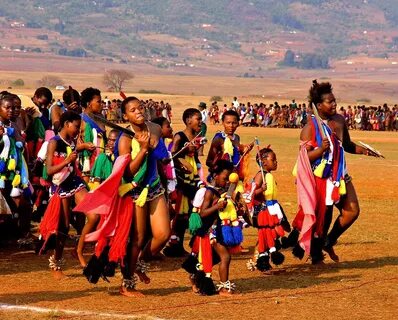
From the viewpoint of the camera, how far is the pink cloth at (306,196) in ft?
40.2

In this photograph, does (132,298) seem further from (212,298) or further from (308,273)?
(308,273)

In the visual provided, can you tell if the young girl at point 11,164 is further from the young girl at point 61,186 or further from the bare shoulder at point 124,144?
the bare shoulder at point 124,144

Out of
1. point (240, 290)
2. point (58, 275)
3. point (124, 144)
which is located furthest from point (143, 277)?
point (124, 144)

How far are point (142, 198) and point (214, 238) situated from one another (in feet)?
2.88

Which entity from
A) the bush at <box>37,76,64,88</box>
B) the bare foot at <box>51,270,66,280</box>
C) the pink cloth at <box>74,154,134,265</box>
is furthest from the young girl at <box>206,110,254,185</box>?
the bush at <box>37,76,64,88</box>

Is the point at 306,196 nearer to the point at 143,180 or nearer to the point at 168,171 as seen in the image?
the point at 168,171

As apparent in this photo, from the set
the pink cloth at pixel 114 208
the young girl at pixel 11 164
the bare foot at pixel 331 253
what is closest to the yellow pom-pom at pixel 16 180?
the young girl at pixel 11 164

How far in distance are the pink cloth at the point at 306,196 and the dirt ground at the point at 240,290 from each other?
0.45 meters

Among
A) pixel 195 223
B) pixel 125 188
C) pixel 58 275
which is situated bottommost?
pixel 58 275

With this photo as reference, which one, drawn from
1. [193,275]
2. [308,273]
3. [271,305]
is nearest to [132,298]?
[193,275]

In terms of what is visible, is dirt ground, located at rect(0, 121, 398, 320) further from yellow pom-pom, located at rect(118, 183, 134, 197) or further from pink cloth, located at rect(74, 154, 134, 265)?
yellow pom-pom, located at rect(118, 183, 134, 197)

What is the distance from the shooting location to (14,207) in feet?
44.2

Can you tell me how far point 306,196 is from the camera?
12.4 m

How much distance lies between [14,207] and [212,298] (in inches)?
147
